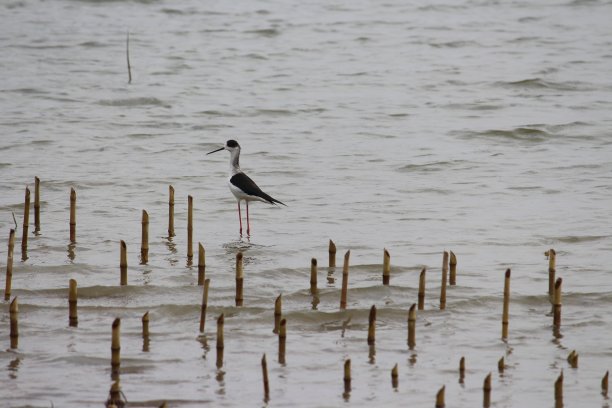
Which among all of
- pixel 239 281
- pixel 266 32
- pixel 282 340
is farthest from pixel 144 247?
pixel 266 32

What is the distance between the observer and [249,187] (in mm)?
14406

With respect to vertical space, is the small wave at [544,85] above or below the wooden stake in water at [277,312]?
above

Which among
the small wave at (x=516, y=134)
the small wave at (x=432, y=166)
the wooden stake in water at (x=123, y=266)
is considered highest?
the small wave at (x=516, y=134)

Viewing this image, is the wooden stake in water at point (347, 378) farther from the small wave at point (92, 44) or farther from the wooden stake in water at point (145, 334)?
the small wave at point (92, 44)

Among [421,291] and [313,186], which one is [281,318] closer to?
[421,291]

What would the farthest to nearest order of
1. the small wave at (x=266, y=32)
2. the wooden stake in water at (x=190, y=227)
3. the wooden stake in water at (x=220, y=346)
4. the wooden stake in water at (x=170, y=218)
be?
1. the small wave at (x=266, y=32)
2. the wooden stake in water at (x=170, y=218)
3. the wooden stake in water at (x=190, y=227)
4. the wooden stake in water at (x=220, y=346)

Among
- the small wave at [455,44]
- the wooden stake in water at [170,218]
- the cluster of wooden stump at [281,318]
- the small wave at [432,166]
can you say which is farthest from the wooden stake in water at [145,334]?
the small wave at [455,44]

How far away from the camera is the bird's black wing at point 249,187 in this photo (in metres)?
14.3

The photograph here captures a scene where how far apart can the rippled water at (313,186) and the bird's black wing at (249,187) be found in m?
0.52

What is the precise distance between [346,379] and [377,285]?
3.18m

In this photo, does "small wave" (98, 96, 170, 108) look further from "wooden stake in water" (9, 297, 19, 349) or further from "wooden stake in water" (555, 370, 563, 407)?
"wooden stake in water" (555, 370, 563, 407)

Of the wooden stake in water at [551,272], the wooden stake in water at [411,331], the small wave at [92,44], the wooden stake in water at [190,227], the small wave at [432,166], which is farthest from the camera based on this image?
the small wave at [92,44]

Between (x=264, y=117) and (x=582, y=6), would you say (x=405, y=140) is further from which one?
(x=582, y=6)

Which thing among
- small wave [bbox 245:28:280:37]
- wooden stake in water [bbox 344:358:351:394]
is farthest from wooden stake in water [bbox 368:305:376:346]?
small wave [bbox 245:28:280:37]
